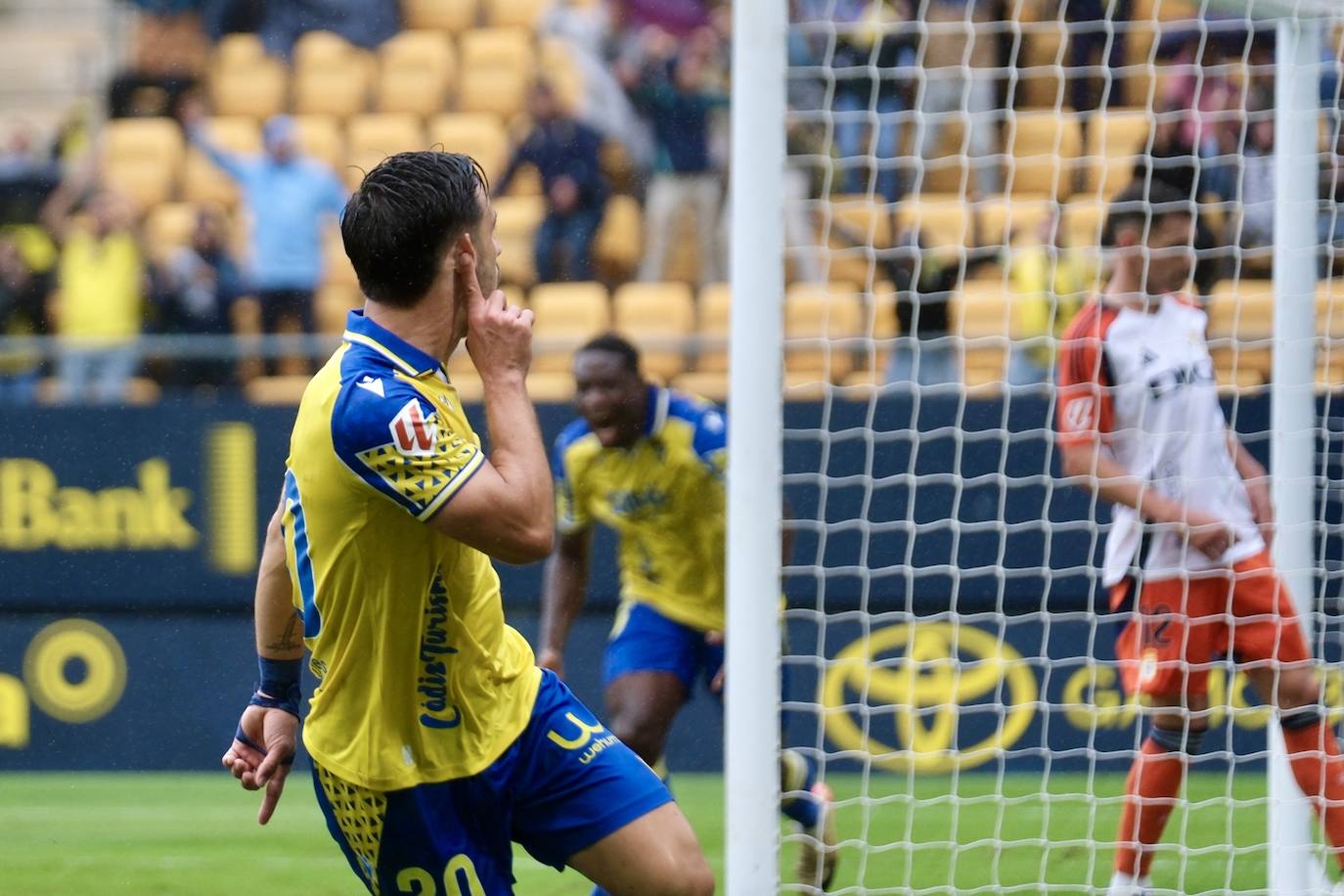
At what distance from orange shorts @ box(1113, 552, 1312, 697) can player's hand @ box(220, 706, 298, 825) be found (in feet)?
9.35

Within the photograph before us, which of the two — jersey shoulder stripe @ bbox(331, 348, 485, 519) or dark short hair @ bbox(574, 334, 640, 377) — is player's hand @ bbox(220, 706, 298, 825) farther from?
dark short hair @ bbox(574, 334, 640, 377)

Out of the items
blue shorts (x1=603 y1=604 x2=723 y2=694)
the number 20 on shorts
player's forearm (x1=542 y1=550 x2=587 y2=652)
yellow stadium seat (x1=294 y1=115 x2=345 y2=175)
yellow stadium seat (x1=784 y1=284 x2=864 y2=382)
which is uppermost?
yellow stadium seat (x1=294 y1=115 x2=345 y2=175)

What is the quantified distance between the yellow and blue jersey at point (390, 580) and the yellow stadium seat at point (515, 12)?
29.9ft

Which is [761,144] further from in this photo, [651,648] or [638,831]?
[651,648]

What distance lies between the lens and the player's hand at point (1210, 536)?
5.05 meters

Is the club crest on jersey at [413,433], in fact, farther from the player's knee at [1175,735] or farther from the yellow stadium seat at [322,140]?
the yellow stadium seat at [322,140]

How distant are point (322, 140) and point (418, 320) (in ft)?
28.6

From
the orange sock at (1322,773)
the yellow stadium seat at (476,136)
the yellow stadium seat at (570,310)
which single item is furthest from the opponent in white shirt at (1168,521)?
the yellow stadium seat at (476,136)

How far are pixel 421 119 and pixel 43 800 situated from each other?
556 centimetres

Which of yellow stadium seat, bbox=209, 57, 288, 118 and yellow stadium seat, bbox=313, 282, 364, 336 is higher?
yellow stadium seat, bbox=209, 57, 288, 118

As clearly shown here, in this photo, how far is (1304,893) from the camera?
5.03 meters

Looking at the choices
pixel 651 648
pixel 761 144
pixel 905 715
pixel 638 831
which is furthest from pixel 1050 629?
pixel 638 831

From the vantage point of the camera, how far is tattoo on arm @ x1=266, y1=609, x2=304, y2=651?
10.8ft

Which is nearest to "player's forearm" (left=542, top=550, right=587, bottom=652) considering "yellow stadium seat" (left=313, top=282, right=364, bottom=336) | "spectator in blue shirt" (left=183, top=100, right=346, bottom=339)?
"spectator in blue shirt" (left=183, top=100, right=346, bottom=339)
